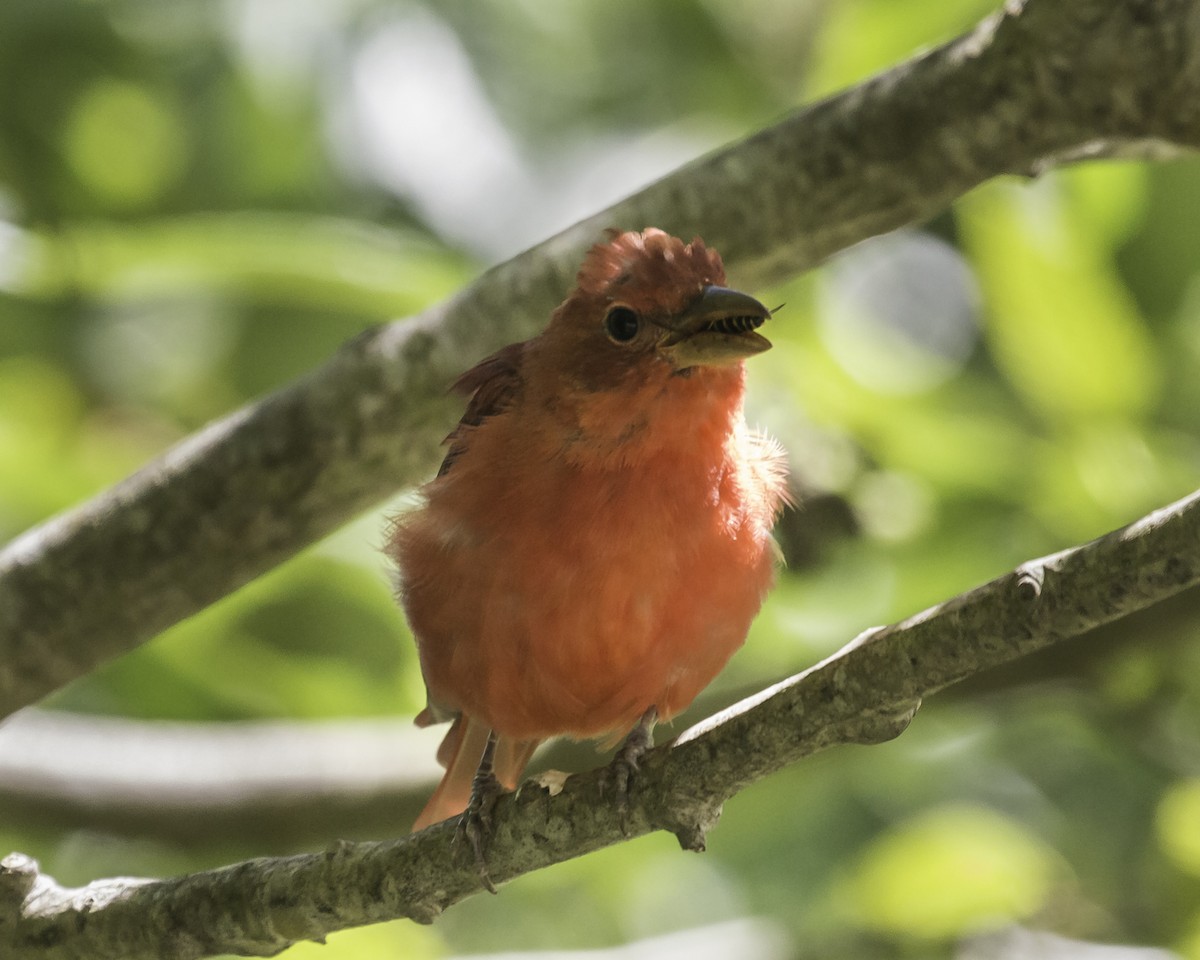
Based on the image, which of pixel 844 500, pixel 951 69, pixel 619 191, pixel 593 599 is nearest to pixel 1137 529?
pixel 593 599

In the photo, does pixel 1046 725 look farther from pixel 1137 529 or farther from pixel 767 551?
pixel 1137 529

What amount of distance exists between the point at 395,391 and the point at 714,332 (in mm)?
982

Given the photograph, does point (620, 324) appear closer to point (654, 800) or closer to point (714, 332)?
point (714, 332)

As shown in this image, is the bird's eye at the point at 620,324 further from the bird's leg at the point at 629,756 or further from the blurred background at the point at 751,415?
the blurred background at the point at 751,415

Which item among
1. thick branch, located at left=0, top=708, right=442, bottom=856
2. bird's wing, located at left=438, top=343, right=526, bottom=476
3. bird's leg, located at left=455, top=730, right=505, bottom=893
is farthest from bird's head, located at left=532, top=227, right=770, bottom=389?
thick branch, located at left=0, top=708, right=442, bottom=856

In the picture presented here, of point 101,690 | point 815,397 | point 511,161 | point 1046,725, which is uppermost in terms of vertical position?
point 511,161

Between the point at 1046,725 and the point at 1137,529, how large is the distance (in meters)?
4.53

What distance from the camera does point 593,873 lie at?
18.9 feet

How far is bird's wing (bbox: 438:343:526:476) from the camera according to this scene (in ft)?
12.6

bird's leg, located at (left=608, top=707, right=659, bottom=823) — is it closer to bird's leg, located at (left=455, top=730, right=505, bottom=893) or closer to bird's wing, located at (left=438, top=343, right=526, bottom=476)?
bird's leg, located at (left=455, top=730, right=505, bottom=893)

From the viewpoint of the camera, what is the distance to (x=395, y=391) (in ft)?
13.6

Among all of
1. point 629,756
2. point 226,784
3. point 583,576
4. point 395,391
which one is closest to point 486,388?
point 395,391

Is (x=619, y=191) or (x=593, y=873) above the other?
(x=619, y=191)

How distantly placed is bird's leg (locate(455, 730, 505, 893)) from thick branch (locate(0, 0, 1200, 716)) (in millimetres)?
795
